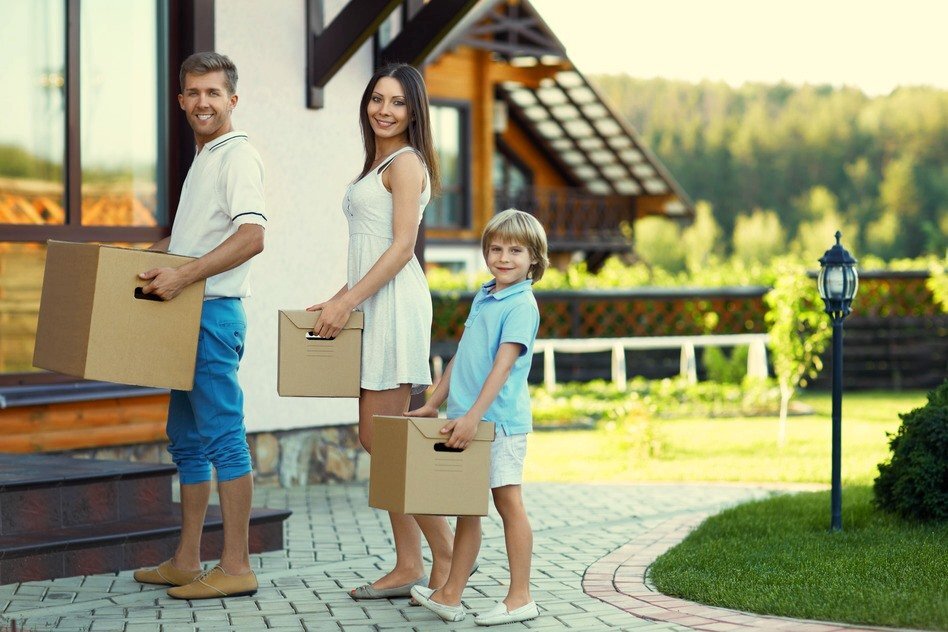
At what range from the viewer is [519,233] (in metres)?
4.57

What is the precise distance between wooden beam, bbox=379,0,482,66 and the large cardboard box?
3268mm

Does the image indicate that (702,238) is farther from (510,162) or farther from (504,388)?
(504,388)

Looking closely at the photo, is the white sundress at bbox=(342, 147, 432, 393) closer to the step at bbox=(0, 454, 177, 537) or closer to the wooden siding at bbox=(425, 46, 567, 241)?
the step at bbox=(0, 454, 177, 537)

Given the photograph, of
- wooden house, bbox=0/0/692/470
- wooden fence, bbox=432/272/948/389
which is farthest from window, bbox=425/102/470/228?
wooden house, bbox=0/0/692/470

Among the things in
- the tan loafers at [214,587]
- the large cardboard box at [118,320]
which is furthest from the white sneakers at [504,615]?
the large cardboard box at [118,320]

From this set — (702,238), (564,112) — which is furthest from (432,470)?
(702,238)

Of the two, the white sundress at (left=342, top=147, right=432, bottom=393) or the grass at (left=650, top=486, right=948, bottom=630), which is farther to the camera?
the white sundress at (left=342, top=147, right=432, bottom=393)

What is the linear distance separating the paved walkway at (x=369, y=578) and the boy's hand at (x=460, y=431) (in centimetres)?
67

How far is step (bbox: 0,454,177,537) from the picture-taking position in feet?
18.1

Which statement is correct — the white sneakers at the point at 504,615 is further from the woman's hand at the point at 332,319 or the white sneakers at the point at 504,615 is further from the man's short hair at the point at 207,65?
the man's short hair at the point at 207,65

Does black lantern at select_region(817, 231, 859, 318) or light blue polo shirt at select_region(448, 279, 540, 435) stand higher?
black lantern at select_region(817, 231, 859, 318)

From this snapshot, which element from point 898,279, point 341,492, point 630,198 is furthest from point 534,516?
point 630,198

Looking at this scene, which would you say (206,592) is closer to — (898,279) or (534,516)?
(534,516)

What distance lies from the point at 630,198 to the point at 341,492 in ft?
57.7
